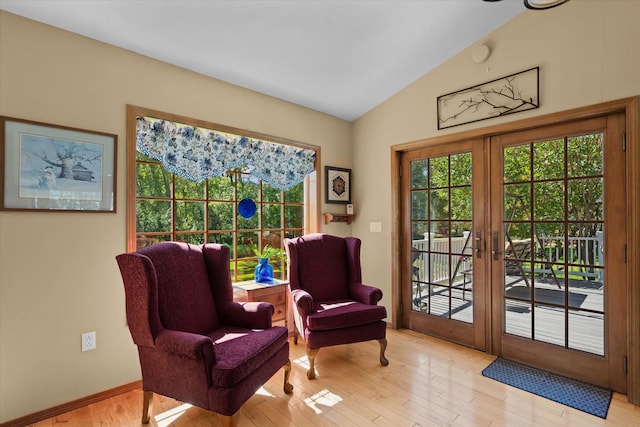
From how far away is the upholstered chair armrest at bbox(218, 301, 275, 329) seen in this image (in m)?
2.29

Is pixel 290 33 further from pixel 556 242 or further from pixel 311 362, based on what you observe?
pixel 556 242

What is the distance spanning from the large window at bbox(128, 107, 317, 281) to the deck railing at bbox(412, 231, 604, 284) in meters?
1.34

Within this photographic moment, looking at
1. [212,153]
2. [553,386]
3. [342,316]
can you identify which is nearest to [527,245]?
[553,386]

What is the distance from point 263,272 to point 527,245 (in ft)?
7.79

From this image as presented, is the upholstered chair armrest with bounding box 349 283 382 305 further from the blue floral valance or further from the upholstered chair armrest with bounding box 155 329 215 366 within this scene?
the upholstered chair armrest with bounding box 155 329 215 366

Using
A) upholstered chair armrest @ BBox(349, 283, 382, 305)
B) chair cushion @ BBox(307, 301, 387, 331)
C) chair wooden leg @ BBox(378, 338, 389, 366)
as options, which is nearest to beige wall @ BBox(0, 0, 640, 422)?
chair cushion @ BBox(307, 301, 387, 331)

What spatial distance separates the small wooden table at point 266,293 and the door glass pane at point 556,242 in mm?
2048

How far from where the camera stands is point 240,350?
74.2 inches

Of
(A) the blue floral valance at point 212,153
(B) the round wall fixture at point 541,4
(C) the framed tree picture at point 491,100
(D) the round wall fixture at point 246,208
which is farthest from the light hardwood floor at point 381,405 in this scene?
(B) the round wall fixture at point 541,4

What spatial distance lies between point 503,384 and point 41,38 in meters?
3.95

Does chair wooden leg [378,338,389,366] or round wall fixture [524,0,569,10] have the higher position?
round wall fixture [524,0,569,10]

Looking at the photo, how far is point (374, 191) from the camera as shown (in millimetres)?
3859

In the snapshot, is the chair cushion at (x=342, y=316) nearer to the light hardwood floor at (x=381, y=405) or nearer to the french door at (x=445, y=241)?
the light hardwood floor at (x=381, y=405)

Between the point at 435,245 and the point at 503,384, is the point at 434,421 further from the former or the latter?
the point at 435,245
